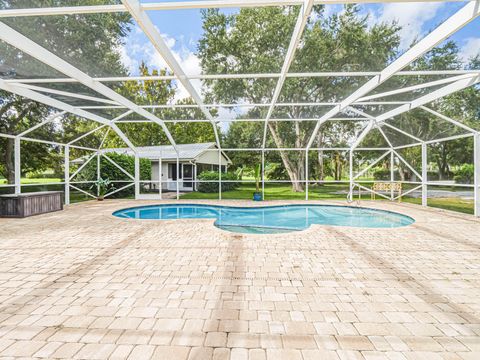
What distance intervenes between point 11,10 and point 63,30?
0.74 metres

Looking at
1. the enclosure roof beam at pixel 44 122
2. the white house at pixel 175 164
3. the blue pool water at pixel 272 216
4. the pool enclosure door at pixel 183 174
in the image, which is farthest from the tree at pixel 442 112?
the pool enclosure door at pixel 183 174

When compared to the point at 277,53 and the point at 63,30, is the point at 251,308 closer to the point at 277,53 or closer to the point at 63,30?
the point at 63,30

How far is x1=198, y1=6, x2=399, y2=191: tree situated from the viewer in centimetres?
540

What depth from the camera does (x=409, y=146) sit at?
11.3m

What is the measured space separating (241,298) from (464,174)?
40.4 ft

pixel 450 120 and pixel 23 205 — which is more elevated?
pixel 450 120

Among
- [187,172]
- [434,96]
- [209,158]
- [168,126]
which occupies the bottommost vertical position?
[187,172]

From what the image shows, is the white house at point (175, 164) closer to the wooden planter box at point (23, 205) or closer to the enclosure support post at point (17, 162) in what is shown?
the enclosure support post at point (17, 162)

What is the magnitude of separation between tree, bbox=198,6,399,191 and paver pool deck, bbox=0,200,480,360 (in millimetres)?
3845

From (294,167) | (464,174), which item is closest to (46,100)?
(294,167)

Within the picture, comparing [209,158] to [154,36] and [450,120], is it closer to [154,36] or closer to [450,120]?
[450,120]

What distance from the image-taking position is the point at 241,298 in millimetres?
2865

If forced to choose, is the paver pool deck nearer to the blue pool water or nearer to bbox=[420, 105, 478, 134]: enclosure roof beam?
the blue pool water

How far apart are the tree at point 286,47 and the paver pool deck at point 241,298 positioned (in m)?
3.84
